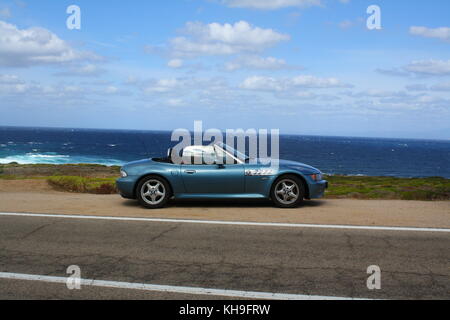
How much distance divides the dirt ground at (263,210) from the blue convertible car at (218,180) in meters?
0.28

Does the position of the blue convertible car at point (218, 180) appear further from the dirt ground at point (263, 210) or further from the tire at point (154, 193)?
the dirt ground at point (263, 210)

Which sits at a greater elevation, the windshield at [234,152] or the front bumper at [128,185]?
the windshield at [234,152]

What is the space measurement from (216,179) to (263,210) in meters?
1.13

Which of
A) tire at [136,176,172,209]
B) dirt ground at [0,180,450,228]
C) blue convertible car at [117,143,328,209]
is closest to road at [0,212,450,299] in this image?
dirt ground at [0,180,450,228]

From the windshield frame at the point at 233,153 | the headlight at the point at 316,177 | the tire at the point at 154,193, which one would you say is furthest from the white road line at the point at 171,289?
the headlight at the point at 316,177

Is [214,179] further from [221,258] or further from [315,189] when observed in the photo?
[221,258]

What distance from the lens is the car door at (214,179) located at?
9.23 meters

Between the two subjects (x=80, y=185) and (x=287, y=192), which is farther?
(x=80, y=185)

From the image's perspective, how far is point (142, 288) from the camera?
4.67 metres

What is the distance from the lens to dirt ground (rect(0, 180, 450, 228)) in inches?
320

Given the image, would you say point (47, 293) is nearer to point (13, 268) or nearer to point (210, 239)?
point (13, 268)

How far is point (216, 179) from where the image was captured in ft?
30.3

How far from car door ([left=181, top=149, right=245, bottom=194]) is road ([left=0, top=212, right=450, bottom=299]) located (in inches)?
61.6

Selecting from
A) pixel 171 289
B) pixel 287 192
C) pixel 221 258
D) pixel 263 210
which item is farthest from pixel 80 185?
pixel 171 289
